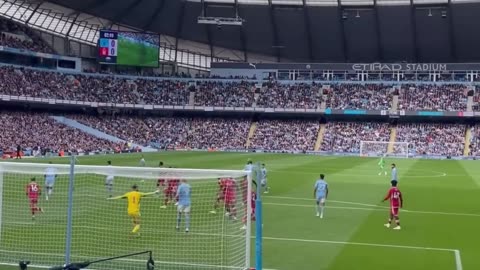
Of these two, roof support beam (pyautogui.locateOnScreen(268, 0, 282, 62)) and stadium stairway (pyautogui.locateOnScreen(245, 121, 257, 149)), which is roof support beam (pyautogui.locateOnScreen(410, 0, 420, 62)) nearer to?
roof support beam (pyautogui.locateOnScreen(268, 0, 282, 62))

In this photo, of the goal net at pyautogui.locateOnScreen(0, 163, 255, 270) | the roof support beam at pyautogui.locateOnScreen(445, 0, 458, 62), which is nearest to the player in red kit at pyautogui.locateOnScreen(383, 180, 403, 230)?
the goal net at pyautogui.locateOnScreen(0, 163, 255, 270)

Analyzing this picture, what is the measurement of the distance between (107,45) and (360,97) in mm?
35479

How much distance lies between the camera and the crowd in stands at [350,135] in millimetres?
79000

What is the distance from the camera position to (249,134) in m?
84.6

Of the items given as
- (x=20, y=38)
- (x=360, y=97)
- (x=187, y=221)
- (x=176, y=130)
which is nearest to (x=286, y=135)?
(x=360, y=97)

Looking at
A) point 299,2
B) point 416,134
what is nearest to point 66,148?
point 299,2

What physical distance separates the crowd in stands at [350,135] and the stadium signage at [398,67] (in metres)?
7.74

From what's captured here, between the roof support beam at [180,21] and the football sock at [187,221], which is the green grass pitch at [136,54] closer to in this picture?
the roof support beam at [180,21]

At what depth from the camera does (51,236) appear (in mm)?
17359

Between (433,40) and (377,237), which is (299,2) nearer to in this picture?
(433,40)

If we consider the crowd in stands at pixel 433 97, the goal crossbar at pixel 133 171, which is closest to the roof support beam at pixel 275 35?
the crowd in stands at pixel 433 97

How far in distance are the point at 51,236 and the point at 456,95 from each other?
73673mm

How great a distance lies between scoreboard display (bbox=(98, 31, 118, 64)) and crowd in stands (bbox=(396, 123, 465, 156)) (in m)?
38.3

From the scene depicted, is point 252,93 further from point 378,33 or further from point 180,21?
point 378,33
